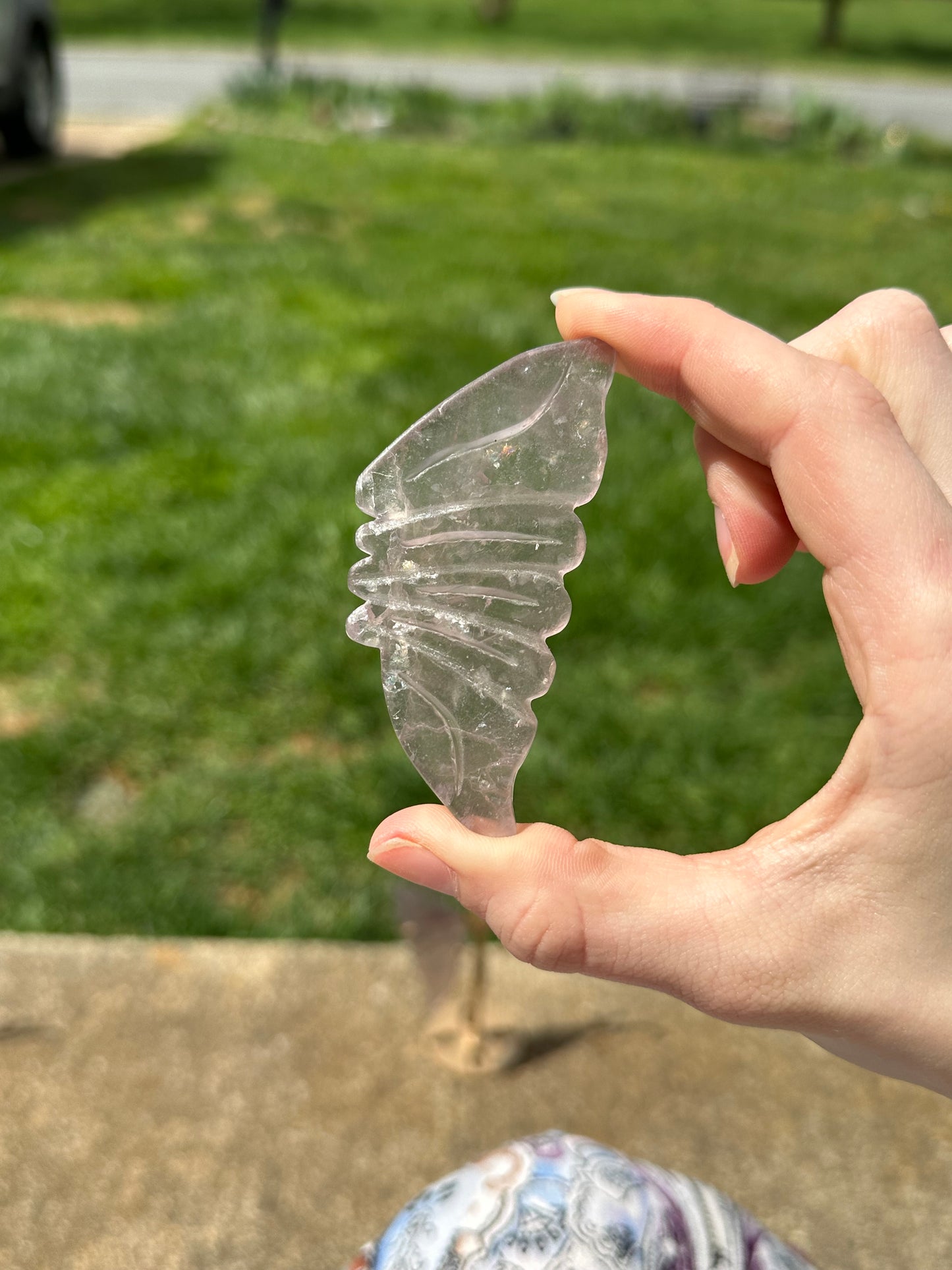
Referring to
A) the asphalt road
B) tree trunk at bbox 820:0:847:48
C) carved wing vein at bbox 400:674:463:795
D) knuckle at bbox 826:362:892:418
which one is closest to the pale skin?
knuckle at bbox 826:362:892:418

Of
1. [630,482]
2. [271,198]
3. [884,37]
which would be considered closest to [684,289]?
[630,482]

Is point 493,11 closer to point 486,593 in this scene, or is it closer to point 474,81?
point 474,81

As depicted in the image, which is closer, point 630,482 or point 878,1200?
point 878,1200

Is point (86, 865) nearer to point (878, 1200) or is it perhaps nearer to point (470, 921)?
point (470, 921)

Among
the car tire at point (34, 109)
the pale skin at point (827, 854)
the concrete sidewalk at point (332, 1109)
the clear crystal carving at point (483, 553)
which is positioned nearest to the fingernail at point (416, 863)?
the pale skin at point (827, 854)

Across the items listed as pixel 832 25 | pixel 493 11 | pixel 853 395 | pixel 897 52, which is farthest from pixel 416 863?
pixel 493 11

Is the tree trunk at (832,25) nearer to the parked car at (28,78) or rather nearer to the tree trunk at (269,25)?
the tree trunk at (269,25)

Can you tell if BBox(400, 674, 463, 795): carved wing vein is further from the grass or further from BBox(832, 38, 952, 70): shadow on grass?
BBox(832, 38, 952, 70): shadow on grass
